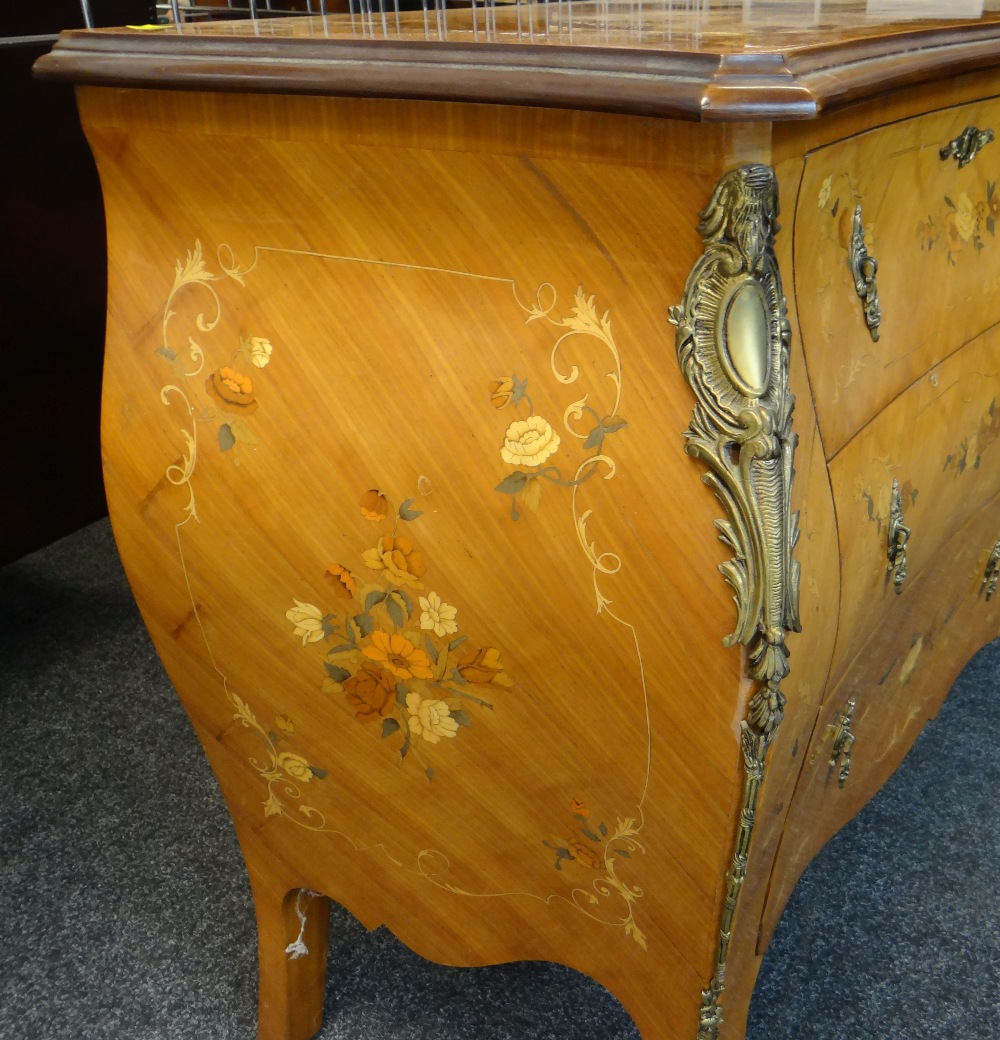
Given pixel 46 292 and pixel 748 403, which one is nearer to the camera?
pixel 748 403

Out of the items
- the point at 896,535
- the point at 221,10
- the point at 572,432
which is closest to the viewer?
the point at 572,432

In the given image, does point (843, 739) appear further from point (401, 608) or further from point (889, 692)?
point (401, 608)

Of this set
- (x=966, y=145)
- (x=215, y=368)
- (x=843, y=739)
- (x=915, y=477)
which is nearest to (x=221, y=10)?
(x=215, y=368)

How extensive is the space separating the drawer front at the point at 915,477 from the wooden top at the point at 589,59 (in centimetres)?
28

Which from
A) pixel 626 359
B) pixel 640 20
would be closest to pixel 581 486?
pixel 626 359

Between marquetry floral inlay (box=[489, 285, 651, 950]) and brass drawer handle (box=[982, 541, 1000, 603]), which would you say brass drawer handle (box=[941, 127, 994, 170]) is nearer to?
marquetry floral inlay (box=[489, 285, 651, 950])

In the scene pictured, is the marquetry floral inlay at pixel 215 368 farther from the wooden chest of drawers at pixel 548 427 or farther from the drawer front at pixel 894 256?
the drawer front at pixel 894 256

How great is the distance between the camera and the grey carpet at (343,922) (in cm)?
132

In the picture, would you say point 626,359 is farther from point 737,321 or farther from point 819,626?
point 819,626

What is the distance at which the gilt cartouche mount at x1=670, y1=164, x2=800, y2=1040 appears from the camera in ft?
2.02

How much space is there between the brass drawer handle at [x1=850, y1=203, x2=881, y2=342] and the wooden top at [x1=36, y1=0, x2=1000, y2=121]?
11 centimetres

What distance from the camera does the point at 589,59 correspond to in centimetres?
60

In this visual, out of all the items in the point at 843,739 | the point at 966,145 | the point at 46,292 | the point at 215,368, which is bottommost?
the point at 843,739

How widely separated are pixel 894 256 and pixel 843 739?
446 millimetres
